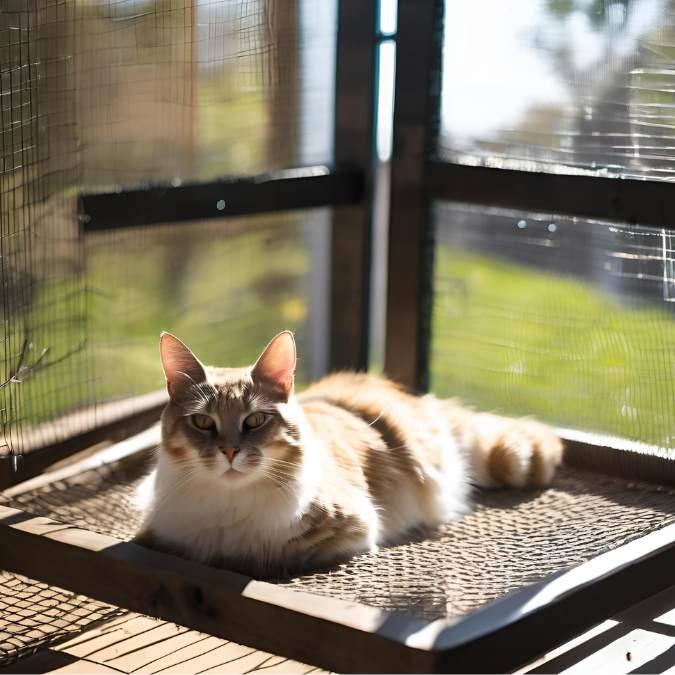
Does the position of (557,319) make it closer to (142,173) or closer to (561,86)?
(561,86)

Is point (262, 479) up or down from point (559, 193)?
down

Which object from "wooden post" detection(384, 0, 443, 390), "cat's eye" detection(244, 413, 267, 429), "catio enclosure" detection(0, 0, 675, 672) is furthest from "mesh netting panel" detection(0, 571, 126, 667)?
"wooden post" detection(384, 0, 443, 390)

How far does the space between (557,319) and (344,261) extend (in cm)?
77

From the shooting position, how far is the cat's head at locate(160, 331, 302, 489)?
1971mm

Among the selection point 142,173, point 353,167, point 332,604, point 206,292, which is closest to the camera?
point 332,604

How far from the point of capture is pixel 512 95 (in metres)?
2.83

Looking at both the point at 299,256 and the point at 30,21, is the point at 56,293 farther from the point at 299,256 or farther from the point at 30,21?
the point at 299,256

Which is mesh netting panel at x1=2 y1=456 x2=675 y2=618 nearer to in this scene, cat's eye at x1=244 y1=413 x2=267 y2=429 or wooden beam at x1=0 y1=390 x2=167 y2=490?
wooden beam at x1=0 y1=390 x2=167 y2=490

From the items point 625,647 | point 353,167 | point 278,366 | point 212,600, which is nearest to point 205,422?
point 278,366

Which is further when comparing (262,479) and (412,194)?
(412,194)

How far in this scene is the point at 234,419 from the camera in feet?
6.54

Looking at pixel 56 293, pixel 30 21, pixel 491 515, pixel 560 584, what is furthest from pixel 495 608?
pixel 30 21

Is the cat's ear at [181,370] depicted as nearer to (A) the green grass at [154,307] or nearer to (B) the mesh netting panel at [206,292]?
(A) the green grass at [154,307]

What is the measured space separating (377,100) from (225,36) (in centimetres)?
58
